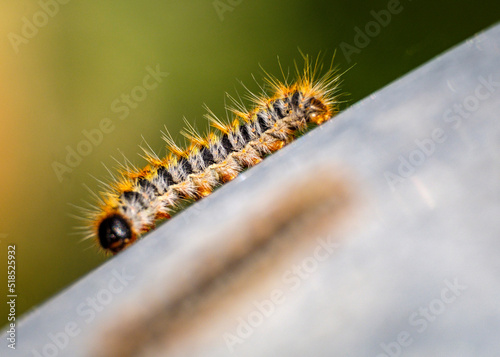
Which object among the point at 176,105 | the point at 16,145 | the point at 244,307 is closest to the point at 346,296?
the point at 244,307

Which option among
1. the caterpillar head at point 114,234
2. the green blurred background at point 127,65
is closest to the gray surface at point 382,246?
the caterpillar head at point 114,234

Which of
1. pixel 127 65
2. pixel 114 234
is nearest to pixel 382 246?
pixel 114 234

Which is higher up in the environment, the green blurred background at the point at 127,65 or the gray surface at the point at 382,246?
the green blurred background at the point at 127,65

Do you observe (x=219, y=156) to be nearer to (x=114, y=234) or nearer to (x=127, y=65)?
(x=114, y=234)

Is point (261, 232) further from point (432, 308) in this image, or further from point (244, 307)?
point (432, 308)

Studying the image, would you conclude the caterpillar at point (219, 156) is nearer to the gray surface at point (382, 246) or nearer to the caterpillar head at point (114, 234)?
the caterpillar head at point (114, 234)

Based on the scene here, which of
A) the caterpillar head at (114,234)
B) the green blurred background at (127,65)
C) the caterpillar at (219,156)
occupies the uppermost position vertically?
the green blurred background at (127,65)

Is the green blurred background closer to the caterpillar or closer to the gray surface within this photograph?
the caterpillar
